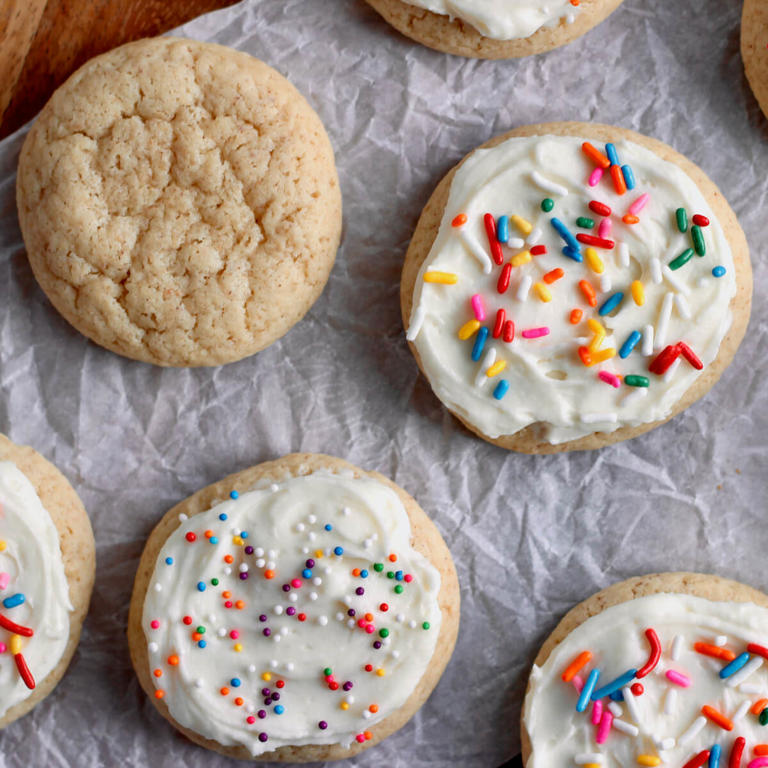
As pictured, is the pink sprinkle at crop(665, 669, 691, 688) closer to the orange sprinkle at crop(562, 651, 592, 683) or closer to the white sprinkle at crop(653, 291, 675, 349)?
the orange sprinkle at crop(562, 651, 592, 683)

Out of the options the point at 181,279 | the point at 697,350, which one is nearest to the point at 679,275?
the point at 697,350

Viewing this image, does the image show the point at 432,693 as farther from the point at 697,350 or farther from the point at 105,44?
the point at 105,44

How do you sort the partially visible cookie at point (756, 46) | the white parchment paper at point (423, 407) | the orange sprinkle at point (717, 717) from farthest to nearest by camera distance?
the white parchment paper at point (423, 407)
the partially visible cookie at point (756, 46)
the orange sprinkle at point (717, 717)

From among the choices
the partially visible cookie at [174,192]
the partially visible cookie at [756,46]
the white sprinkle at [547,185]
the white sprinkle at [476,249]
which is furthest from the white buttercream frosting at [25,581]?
the partially visible cookie at [756,46]

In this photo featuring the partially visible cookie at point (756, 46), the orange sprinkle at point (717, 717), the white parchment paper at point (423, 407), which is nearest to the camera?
the orange sprinkle at point (717, 717)

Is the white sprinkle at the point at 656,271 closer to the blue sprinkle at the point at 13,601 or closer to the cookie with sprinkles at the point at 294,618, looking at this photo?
the cookie with sprinkles at the point at 294,618

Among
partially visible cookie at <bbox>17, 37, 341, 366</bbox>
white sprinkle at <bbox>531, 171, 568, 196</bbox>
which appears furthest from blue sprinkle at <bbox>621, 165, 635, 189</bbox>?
partially visible cookie at <bbox>17, 37, 341, 366</bbox>
